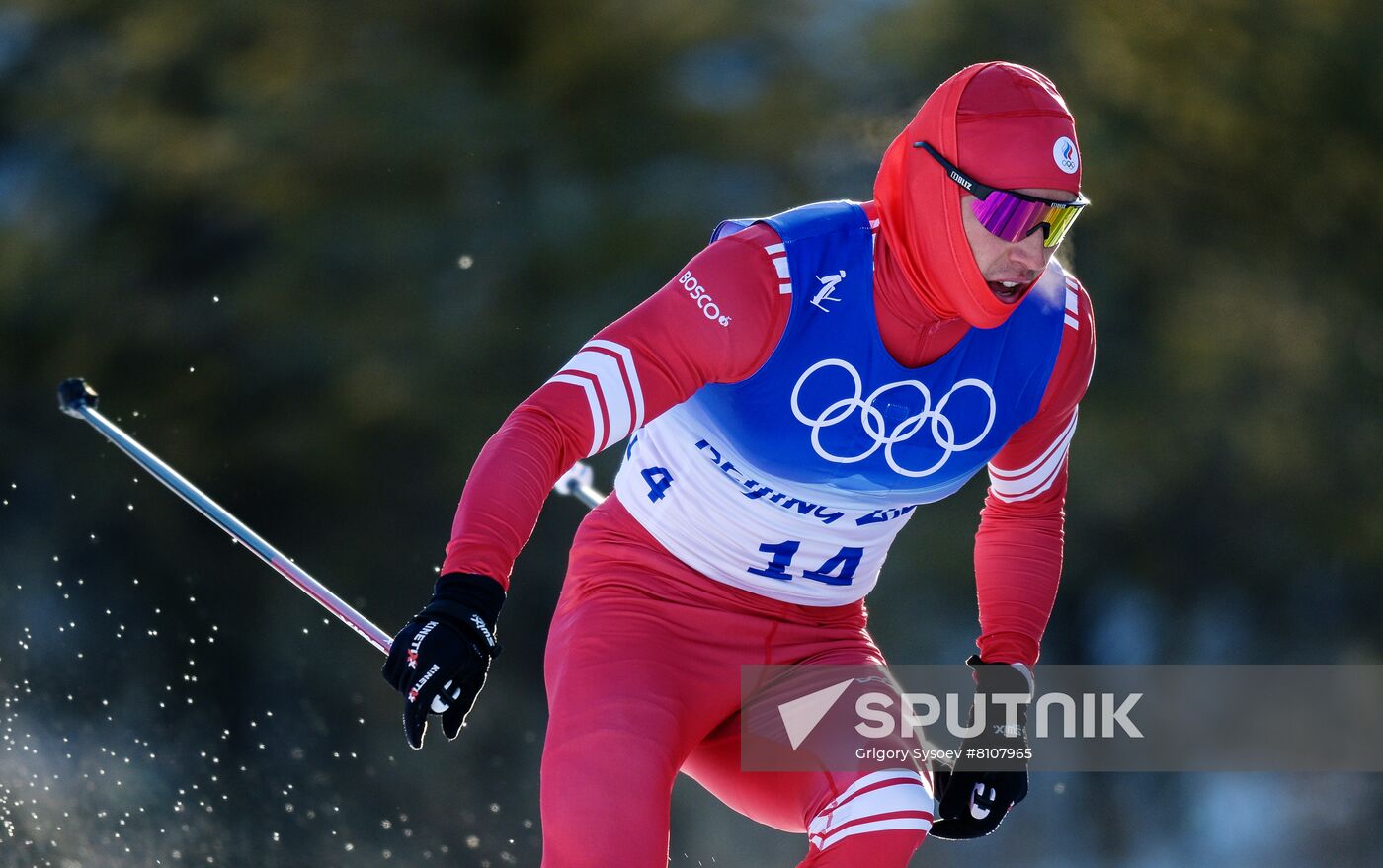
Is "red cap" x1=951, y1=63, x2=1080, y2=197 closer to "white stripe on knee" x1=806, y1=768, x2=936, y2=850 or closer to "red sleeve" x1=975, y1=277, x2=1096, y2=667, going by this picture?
"red sleeve" x1=975, y1=277, x2=1096, y2=667

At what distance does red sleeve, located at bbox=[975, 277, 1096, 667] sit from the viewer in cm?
219

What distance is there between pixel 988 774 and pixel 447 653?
34.8 inches

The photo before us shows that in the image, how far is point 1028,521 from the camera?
7.65ft

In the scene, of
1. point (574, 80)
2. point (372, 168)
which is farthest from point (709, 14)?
point (372, 168)

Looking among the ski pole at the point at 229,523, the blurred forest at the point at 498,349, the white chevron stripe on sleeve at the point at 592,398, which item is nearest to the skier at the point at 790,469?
the white chevron stripe on sleeve at the point at 592,398

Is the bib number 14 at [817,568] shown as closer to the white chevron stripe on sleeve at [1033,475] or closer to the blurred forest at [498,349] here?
the white chevron stripe on sleeve at [1033,475]

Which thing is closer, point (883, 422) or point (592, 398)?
point (592, 398)

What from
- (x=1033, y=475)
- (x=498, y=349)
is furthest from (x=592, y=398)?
(x=498, y=349)

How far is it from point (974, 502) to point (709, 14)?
2.66 meters

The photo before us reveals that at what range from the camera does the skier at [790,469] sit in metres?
1.84

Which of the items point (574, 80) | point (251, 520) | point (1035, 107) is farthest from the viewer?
point (574, 80)

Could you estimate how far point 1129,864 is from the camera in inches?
234

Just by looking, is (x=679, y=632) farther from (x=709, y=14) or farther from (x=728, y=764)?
(x=709, y=14)

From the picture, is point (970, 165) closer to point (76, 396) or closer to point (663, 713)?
point (663, 713)
